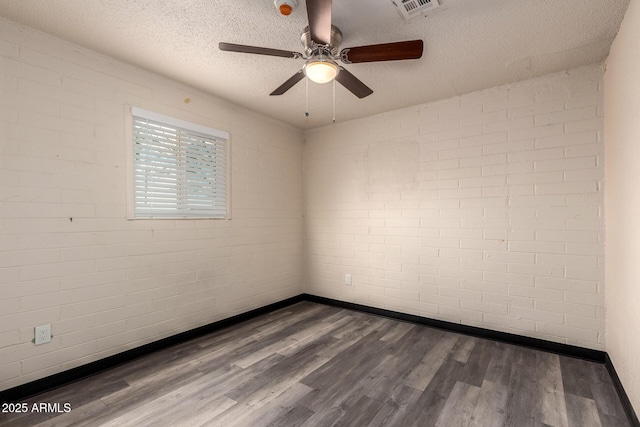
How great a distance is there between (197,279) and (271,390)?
1472mm

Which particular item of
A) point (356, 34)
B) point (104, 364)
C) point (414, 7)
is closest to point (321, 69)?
point (356, 34)

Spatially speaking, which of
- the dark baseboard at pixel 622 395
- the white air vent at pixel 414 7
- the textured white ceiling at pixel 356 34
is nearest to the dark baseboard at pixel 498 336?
the dark baseboard at pixel 622 395

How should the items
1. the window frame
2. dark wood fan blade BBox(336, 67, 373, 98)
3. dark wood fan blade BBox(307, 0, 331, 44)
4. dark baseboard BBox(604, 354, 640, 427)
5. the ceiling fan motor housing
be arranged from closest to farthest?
dark wood fan blade BBox(307, 0, 331, 44)
dark baseboard BBox(604, 354, 640, 427)
the ceiling fan motor housing
dark wood fan blade BBox(336, 67, 373, 98)
the window frame

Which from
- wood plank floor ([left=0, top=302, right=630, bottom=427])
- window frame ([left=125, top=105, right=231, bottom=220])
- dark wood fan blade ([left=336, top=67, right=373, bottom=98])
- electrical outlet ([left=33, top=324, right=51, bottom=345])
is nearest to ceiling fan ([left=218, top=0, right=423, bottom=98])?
dark wood fan blade ([left=336, top=67, right=373, bottom=98])

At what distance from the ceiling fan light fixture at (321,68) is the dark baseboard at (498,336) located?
285cm

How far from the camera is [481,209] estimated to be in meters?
3.09

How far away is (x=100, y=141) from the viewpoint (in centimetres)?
241

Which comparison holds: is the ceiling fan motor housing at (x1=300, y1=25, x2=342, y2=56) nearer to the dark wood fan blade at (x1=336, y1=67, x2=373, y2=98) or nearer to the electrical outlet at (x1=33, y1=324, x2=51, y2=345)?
the dark wood fan blade at (x1=336, y1=67, x2=373, y2=98)

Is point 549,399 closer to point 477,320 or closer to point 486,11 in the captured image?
point 477,320

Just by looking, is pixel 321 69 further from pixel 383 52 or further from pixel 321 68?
pixel 383 52

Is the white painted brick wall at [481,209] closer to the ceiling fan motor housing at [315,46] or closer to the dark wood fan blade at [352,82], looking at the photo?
the dark wood fan blade at [352,82]

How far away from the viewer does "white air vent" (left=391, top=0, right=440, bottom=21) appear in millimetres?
1806

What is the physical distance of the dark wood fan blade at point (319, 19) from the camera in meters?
1.46

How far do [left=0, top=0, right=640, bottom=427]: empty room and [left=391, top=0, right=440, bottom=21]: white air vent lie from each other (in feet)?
0.04
